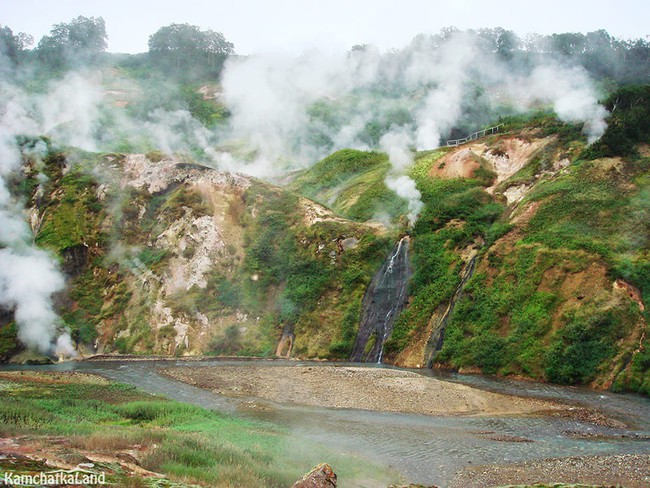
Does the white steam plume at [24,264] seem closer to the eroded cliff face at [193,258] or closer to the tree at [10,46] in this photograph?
the eroded cliff face at [193,258]

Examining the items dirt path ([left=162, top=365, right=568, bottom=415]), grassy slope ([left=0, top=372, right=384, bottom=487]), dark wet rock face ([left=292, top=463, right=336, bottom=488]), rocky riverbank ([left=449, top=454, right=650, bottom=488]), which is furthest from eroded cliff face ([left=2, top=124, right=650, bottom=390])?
dark wet rock face ([left=292, top=463, right=336, bottom=488])

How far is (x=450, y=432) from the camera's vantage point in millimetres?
20000

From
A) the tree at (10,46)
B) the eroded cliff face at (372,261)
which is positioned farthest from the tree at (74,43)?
the eroded cliff face at (372,261)

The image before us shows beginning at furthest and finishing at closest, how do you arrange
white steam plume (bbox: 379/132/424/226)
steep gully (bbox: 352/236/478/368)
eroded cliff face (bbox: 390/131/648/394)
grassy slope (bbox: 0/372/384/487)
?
white steam plume (bbox: 379/132/424/226) < steep gully (bbox: 352/236/478/368) < eroded cliff face (bbox: 390/131/648/394) < grassy slope (bbox: 0/372/384/487)

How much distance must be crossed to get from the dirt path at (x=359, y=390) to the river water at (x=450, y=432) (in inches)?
43.6

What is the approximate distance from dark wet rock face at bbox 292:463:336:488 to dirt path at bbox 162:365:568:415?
1465 cm

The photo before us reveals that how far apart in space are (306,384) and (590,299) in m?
16.7

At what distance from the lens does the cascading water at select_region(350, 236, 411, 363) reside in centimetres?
3991

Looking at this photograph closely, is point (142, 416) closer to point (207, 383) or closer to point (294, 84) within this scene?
point (207, 383)

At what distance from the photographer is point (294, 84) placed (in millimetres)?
104688

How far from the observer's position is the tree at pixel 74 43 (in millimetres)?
104125

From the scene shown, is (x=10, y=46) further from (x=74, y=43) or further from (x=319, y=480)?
(x=319, y=480)

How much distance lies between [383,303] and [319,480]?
3342 cm

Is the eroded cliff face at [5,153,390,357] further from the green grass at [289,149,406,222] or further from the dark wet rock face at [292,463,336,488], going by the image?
the dark wet rock face at [292,463,336,488]
